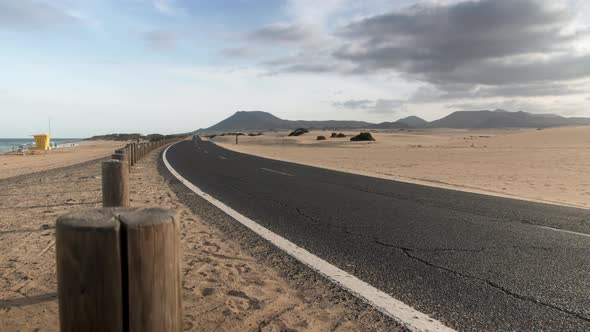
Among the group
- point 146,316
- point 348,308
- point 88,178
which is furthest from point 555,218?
point 88,178

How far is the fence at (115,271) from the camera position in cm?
200

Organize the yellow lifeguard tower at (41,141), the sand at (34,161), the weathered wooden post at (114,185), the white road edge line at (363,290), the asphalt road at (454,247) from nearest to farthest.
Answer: the white road edge line at (363,290)
the asphalt road at (454,247)
the weathered wooden post at (114,185)
the sand at (34,161)
the yellow lifeguard tower at (41,141)

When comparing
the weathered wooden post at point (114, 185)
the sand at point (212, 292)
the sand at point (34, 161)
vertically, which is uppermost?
the weathered wooden post at point (114, 185)

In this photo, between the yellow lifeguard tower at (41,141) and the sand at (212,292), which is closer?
the sand at (212,292)

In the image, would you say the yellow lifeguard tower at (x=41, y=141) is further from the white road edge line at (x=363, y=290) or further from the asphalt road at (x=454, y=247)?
the white road edge line at (x=363, y=290)

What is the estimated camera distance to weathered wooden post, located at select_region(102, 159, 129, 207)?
5.90 meters

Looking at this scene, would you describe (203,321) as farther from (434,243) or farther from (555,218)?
(555,218)

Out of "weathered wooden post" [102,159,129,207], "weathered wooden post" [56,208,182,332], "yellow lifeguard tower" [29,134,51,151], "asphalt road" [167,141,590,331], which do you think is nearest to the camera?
"weathered wooden post" [56,208,182,332]

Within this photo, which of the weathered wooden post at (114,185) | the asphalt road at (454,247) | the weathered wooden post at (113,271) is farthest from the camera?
the weathered wooden post at (114,185)

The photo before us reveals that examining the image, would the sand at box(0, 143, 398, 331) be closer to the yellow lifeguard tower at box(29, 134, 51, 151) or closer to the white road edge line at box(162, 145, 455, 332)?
the white road edge line at box(162, 145, 455, 332)

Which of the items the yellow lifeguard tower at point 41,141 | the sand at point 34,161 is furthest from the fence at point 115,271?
the yellow lifeguard tower at point 41,141

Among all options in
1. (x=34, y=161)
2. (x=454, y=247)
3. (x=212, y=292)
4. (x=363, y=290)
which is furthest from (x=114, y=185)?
(x=34, y=161)

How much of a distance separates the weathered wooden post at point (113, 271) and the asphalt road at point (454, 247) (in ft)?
8.23

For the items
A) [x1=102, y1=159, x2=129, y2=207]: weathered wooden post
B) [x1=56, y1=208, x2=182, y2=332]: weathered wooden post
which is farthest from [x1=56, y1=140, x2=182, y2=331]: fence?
[x1=102, y1=159, x2=129, y2=207]: weathered wooden post
